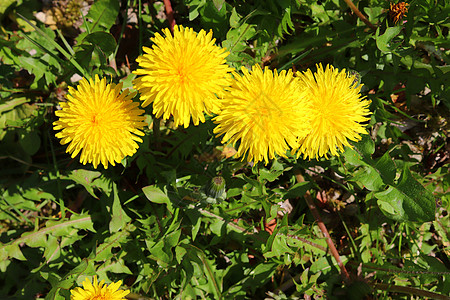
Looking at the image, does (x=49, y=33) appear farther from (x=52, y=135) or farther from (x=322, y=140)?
(x=322, y=140)

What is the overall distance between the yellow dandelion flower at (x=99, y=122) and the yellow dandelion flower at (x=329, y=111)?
90cm

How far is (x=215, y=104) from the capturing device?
1.64 metres

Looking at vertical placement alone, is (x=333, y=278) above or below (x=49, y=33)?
below

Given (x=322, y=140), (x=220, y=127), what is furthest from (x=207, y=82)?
(x=322, y=140)

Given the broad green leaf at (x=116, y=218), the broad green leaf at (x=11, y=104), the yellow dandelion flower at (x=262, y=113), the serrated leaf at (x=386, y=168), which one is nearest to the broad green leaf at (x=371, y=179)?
the serrated leaf at (x=386, y=168)

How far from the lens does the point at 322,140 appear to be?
1.81 metres

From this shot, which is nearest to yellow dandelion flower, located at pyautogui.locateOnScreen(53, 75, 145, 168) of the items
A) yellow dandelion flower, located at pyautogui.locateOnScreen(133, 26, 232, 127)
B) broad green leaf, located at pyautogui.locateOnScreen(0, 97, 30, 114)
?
yellow dandelion flower, located at pyautogui.locateOnScreen(133, 26, 232, 127)

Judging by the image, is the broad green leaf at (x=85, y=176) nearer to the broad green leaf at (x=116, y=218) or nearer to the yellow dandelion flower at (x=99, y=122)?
the broad green leaf at (x=116, y=218)

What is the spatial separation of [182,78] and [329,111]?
768 mm

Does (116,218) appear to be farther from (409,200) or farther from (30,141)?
(409,200)

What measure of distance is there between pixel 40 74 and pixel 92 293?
1.56 m

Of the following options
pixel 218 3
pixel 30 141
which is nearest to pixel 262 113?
pixel 218 3

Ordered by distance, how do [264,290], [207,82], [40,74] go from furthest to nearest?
[264,290] → [40,74] → [207,82]

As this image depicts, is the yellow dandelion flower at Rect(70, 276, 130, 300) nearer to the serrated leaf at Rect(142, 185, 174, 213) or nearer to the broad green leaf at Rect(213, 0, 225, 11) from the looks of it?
the serrated leaf at Rect(142, 185, 174, 213)
